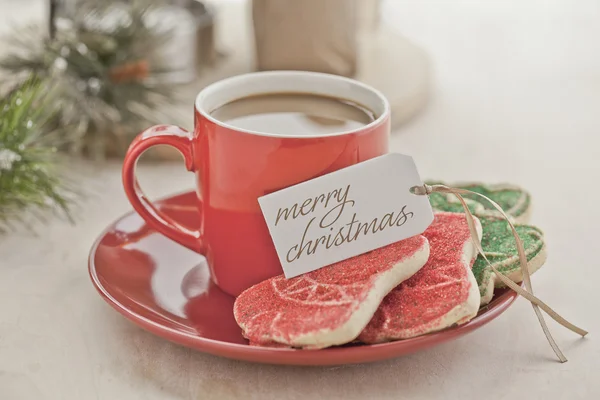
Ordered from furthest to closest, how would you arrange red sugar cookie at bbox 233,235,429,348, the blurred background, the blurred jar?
the blurred jar < the blurred background < red sugar cookie at bbox 233,235,429,348

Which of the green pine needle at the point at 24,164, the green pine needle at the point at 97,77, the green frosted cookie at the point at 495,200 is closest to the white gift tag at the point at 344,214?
the green frosted cookie at the point at 495,200

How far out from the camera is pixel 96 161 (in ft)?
3.26

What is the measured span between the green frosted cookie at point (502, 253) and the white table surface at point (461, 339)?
0.06 meters

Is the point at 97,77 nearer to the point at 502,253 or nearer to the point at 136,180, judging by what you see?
the point at 136,180

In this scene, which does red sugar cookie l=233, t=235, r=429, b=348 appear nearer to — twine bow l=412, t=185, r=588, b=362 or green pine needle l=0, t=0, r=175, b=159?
twine bow l=412, t=185, r=588, b=362

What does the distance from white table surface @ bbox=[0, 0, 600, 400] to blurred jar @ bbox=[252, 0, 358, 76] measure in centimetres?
14

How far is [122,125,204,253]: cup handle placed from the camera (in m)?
0.67

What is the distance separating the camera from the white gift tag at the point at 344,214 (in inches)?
24.1

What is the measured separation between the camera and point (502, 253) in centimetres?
65

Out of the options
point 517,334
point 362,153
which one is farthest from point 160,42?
point 517,334

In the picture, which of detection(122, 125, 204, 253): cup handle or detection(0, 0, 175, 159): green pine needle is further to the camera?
detection(0, 0, 175, 159): green pine needle

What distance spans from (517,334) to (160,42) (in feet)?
1.92

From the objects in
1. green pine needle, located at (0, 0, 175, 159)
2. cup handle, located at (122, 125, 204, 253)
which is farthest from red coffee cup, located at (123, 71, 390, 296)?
green pine needle, located at (0, 0, 175, 159)

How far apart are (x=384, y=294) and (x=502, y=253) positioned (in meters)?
0.13
